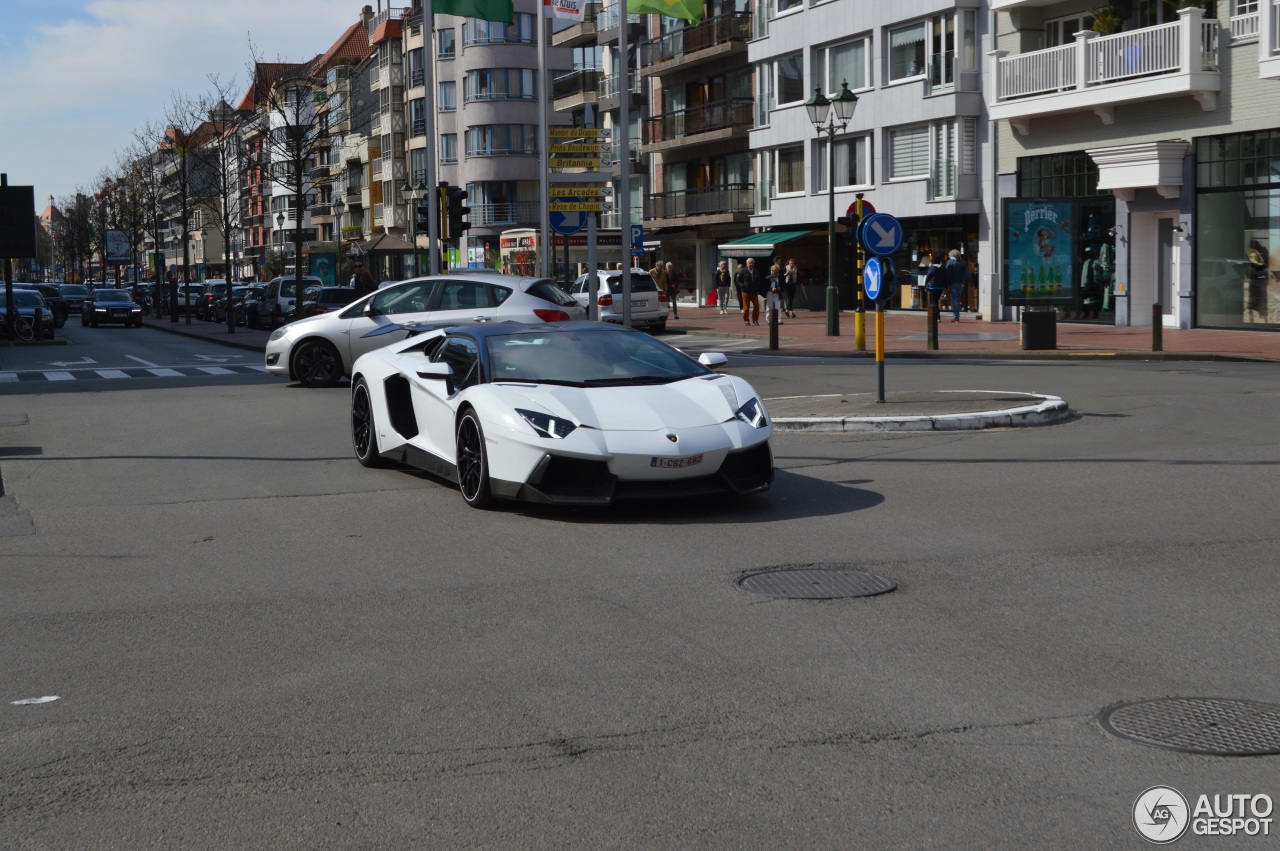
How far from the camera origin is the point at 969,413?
14688 mm

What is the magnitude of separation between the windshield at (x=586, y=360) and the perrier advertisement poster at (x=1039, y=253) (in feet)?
71.2

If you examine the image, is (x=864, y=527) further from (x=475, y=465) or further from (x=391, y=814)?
(x=391, y=814)

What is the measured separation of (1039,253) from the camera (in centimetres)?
3166

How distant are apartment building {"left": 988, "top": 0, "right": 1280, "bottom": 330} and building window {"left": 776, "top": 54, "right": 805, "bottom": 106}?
13.4 metres

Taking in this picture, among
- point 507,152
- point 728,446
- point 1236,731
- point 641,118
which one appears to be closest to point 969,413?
point 728,446

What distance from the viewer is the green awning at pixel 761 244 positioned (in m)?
51.4

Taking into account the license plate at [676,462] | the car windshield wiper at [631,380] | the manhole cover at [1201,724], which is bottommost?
the manhole cover at [1201,724]

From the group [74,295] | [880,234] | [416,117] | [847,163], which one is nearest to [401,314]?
[880,234]

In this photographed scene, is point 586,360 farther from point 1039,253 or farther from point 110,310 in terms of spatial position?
point 110,310

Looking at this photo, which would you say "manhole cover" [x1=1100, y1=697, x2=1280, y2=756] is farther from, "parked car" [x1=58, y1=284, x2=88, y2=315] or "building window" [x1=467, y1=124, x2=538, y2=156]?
"building window" [x1=467, y1=124, x2=538, y2=156]

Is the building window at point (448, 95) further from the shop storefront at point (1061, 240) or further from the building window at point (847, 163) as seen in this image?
the shop storefront at point (1061, 240)

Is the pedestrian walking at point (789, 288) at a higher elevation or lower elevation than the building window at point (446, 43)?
lower

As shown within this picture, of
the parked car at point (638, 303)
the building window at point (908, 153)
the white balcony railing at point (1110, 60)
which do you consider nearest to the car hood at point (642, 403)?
the white balcony railing at point (1110, 60)

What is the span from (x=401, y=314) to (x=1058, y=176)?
73.9ft
